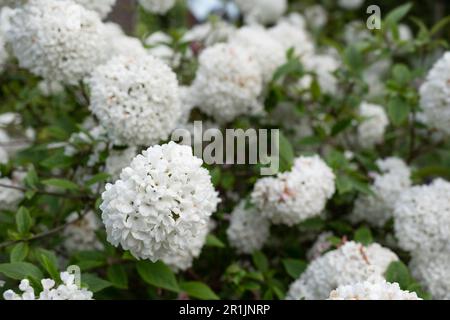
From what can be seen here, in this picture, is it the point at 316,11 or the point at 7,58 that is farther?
the point at 316,11

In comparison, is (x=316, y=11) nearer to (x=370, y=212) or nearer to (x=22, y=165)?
(x=370, y=212)

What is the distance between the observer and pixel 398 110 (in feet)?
7.84

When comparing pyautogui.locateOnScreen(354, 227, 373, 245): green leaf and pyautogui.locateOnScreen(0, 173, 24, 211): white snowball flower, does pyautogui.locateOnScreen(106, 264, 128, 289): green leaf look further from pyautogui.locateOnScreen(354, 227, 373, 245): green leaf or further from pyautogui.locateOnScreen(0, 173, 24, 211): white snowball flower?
pyautogui.locateOnScreen(354, 227, 373, 245): green leaf

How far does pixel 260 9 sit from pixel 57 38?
6.75 ft

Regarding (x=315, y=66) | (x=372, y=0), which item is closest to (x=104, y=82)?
(x=315, y=66)

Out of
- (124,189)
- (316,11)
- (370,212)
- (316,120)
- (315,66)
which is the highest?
(316,11)

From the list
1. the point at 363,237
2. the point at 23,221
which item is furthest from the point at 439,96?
the point at 23,221

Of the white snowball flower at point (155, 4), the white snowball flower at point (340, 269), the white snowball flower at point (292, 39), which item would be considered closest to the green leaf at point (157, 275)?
the white snowball flower at point (340, 269)

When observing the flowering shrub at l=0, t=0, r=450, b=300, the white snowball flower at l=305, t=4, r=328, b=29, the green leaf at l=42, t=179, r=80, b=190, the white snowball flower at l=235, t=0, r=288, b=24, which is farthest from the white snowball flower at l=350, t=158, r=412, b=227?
the white snowball flower at l=305, t=4, r=328, b=29

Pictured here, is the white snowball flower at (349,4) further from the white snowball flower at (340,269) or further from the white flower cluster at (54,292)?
the white flower cluster at (54,292)

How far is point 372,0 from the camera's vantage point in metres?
5.48

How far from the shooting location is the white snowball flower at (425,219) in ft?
6.45

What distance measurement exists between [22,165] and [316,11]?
9.45 ft
